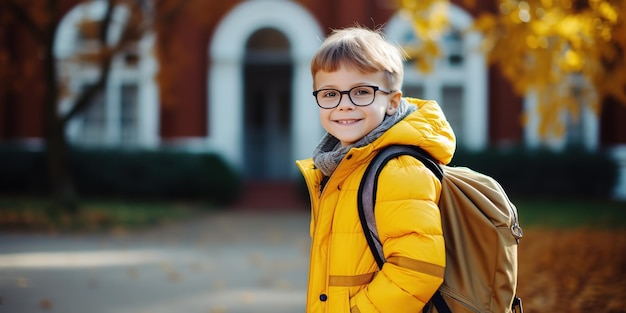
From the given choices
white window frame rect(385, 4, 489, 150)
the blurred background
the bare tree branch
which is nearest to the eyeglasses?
the blurred background

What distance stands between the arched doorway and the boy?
1432cm

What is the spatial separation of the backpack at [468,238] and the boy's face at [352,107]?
6.4 inches

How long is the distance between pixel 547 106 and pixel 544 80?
1.84 ft

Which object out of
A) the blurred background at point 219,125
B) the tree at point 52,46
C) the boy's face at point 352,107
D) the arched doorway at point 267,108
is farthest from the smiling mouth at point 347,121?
the arched doorway at point 267,108

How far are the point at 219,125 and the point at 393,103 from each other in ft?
41.9

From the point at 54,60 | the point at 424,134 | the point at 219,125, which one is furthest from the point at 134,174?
the point at 424,134

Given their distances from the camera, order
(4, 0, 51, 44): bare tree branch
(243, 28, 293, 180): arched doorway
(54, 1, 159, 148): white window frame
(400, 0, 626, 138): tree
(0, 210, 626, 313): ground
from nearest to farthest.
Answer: (0, 210, 626, 313): ground, (400, 0, 626, 138): tree, (4, 0, 51, 44): bare tree branch, (54, 1, 159, 148): white window frame, (243, 28, 293, 180): arched doorway

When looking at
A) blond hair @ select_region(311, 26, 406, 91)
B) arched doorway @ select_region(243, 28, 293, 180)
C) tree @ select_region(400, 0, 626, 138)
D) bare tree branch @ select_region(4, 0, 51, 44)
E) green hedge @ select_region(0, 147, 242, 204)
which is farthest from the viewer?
arched doorway @ select_region(243, 28, 293, 180)

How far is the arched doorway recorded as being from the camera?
16.7 m

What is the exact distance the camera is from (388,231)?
1995mm

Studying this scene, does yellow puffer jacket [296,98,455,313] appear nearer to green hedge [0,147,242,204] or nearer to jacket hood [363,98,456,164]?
jacket hood [363,98,456,164]

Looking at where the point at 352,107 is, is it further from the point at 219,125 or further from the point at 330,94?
the point at 219,125

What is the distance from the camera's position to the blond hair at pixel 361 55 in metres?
2.18

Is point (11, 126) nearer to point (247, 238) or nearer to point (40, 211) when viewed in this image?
point (40, 211)
